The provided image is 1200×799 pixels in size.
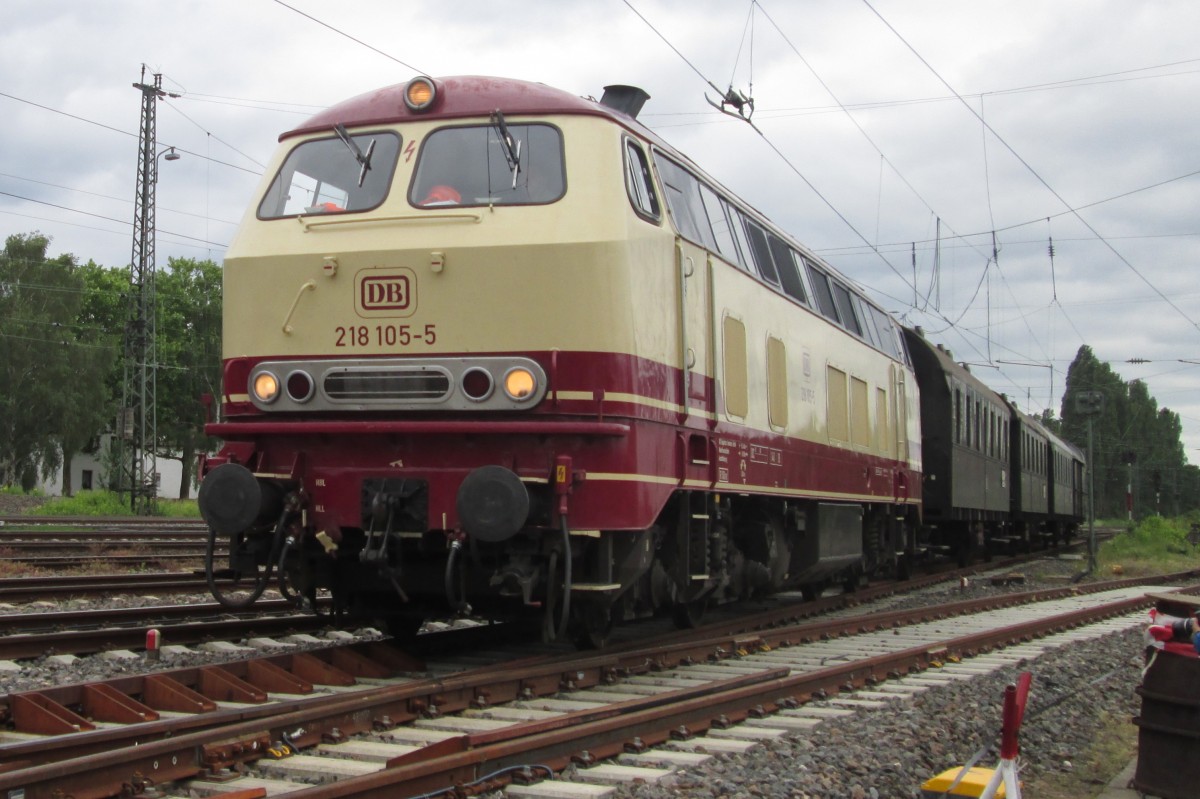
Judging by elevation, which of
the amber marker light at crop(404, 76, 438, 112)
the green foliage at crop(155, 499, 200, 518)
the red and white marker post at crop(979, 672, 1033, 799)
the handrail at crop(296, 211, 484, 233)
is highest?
the amber marker light at crop(404, 76, 438, 112)

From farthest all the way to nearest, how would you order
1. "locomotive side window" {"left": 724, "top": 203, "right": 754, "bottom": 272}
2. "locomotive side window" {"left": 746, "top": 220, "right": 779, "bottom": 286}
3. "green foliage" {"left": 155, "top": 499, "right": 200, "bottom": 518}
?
"green foliage" {"left": 155, "top": 499, "right": 200, "bottom": 518} < "locomotive side window" {"left": 746, "top": 220, "right": 779, "bottom": 286} < "locomotive side window" {"left": 724, "top": 203, "right": 754, "bottom": 272}

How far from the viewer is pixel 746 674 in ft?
28.2

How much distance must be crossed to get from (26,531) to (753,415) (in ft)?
56.8

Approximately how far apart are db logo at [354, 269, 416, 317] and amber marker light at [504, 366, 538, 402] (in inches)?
31.3

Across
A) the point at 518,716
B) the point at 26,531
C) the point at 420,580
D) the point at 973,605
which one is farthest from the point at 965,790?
the point at 26,531

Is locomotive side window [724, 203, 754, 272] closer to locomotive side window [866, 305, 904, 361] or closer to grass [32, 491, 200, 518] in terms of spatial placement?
locomotive side window [866, 305, 904, 361]

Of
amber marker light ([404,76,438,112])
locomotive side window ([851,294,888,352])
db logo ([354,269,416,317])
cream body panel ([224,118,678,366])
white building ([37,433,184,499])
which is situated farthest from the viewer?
white building ([37,433,184,499])

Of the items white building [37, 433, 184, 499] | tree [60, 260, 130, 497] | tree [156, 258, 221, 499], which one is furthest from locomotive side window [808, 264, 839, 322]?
white building [37, 433, 184, 499]

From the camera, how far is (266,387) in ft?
25.7

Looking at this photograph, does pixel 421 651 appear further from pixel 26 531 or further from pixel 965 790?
pixel 26 531

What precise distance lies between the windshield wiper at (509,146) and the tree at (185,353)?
59849 millimetres

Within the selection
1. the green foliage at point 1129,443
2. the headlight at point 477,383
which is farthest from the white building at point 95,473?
the headlight at point 477,383

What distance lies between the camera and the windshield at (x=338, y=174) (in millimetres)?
8148

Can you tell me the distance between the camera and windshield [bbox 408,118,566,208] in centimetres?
787
